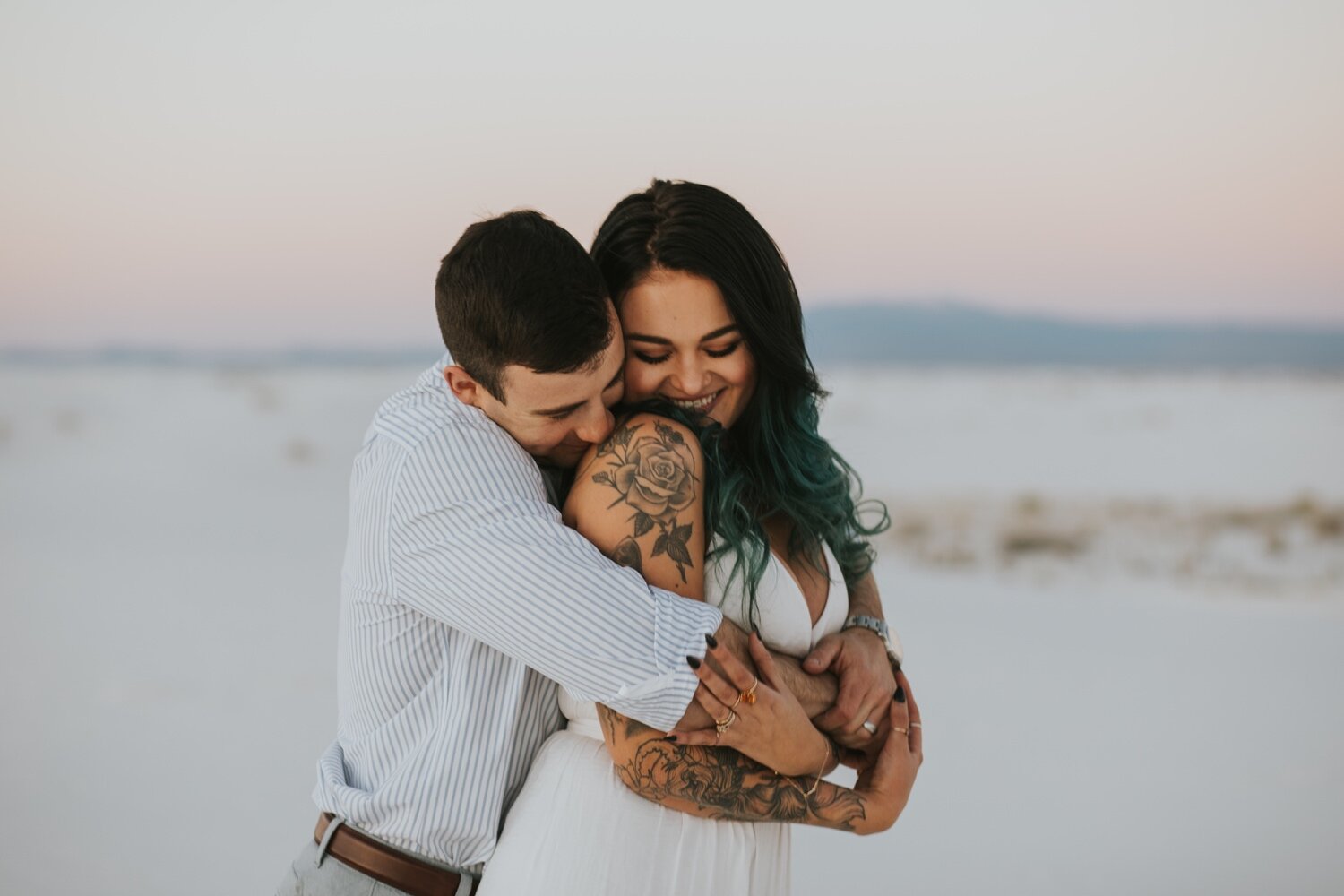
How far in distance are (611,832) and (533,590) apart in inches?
20.2

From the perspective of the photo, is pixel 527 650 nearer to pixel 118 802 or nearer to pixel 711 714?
pixel 711 714

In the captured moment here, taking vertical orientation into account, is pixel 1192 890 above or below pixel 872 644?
below

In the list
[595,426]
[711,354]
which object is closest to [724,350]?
[711,354]

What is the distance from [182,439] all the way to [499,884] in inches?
792

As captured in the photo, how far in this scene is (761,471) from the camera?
266cm

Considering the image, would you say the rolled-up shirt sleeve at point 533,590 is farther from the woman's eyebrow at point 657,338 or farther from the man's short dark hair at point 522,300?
the woman's eyebrow at point 657,338

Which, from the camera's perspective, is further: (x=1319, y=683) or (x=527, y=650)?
(x=1319, y=683)

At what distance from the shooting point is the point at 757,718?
6.83ft

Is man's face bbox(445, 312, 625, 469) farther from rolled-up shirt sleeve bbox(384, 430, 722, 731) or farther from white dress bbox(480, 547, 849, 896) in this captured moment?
white dress bbox(480, 547, 849, 896)

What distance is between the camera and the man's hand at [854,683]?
2.36m

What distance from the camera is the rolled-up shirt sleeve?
6.40 feet

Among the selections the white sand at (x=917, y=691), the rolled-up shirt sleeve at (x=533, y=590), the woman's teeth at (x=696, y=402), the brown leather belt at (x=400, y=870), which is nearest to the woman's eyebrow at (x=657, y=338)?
the woman's teeth at (x=696, y=402)

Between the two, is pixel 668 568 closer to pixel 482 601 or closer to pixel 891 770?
pixel 482 601

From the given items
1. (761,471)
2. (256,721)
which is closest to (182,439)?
(256,721)
